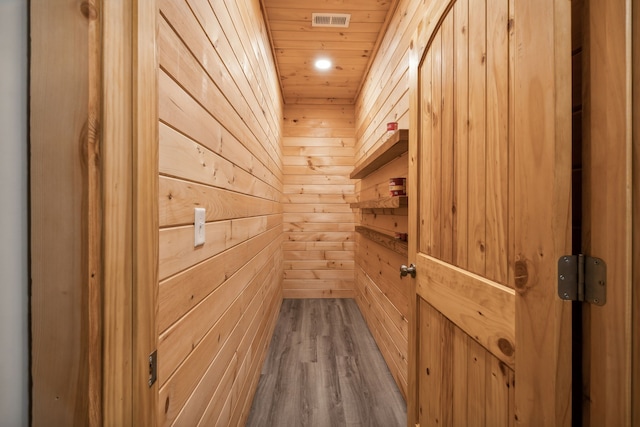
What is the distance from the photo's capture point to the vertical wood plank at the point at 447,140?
1076 mm

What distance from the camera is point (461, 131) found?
1.01 metres

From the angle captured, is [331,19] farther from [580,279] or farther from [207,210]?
[580,279]

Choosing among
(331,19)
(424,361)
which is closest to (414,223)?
(424,361)

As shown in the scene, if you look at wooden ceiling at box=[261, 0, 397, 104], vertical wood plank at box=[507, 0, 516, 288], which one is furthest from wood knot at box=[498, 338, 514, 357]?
wooden ceiling at box=[261, 0, 397, 104]

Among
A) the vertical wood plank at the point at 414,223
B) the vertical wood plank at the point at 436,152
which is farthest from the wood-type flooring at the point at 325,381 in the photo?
the vertical wood plank at the point at 436,152

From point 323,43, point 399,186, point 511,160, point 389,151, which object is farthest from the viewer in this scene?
point 323,43

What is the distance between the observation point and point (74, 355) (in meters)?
0.50

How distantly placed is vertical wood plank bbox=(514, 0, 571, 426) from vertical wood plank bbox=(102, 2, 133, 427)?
87 centimetres

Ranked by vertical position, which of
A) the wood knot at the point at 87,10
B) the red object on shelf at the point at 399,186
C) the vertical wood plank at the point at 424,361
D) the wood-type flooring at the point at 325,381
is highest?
the wood knot at the point at 87,10

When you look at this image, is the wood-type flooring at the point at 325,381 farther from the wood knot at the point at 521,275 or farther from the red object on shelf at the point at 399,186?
the wood knot at the point at 521,275

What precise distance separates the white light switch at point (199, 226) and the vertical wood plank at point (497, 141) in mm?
903

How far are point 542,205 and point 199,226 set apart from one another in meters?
0.95

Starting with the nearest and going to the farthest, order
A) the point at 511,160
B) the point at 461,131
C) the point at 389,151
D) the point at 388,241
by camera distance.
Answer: the point at 511,160 < the point at 461,131 < the point at 389,151 < the point at 388,241

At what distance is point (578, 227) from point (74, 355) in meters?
1.07
